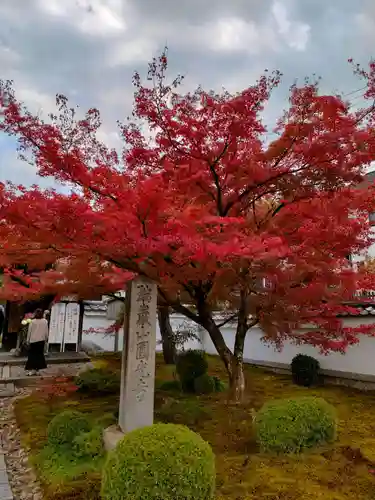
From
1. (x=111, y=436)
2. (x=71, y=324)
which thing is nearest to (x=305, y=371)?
(x=111, y=436)

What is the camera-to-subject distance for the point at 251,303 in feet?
26.0

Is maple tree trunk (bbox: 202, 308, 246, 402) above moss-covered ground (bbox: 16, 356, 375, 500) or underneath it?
above

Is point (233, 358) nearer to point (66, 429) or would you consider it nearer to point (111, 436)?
point (111, 436)

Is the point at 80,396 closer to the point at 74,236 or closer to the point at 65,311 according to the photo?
the point at 74,236

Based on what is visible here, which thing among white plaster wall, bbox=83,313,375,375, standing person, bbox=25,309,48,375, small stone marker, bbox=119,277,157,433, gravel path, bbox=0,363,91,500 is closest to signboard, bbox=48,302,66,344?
white plaster wall, bbox=83,313,375,375

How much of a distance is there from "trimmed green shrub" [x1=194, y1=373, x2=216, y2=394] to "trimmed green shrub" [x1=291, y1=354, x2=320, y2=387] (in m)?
2.51

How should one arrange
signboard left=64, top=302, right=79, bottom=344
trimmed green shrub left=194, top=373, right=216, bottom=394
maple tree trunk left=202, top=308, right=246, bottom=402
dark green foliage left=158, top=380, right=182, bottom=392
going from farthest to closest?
signboard left=64, top=302, right=79, bottom=344, dark green foliage left=158, top=380, right=182, bottom=392, trimmed green shrub left=194, top=373, right=216, bottom=394, maple tree trunk left=202, top=308, right=246, bottom=402

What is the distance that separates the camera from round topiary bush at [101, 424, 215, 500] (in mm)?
3576

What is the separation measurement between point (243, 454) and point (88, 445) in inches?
80.8

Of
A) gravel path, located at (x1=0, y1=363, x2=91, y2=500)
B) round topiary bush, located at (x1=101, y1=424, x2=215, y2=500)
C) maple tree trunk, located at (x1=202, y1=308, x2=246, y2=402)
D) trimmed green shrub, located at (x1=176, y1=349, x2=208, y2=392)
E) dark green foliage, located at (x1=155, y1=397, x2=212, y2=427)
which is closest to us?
round topiary bush, located at (x1=101, y1=424, x2=215, y2=500)

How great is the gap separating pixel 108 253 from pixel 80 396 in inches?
200

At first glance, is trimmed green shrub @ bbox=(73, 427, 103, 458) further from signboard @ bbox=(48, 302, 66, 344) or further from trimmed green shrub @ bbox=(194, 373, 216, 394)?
signboard @ bbox=(48, 302, 66, 344)

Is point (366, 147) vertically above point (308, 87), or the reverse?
point (308, 87)

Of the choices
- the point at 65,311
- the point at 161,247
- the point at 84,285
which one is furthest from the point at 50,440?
the point at 65,311
